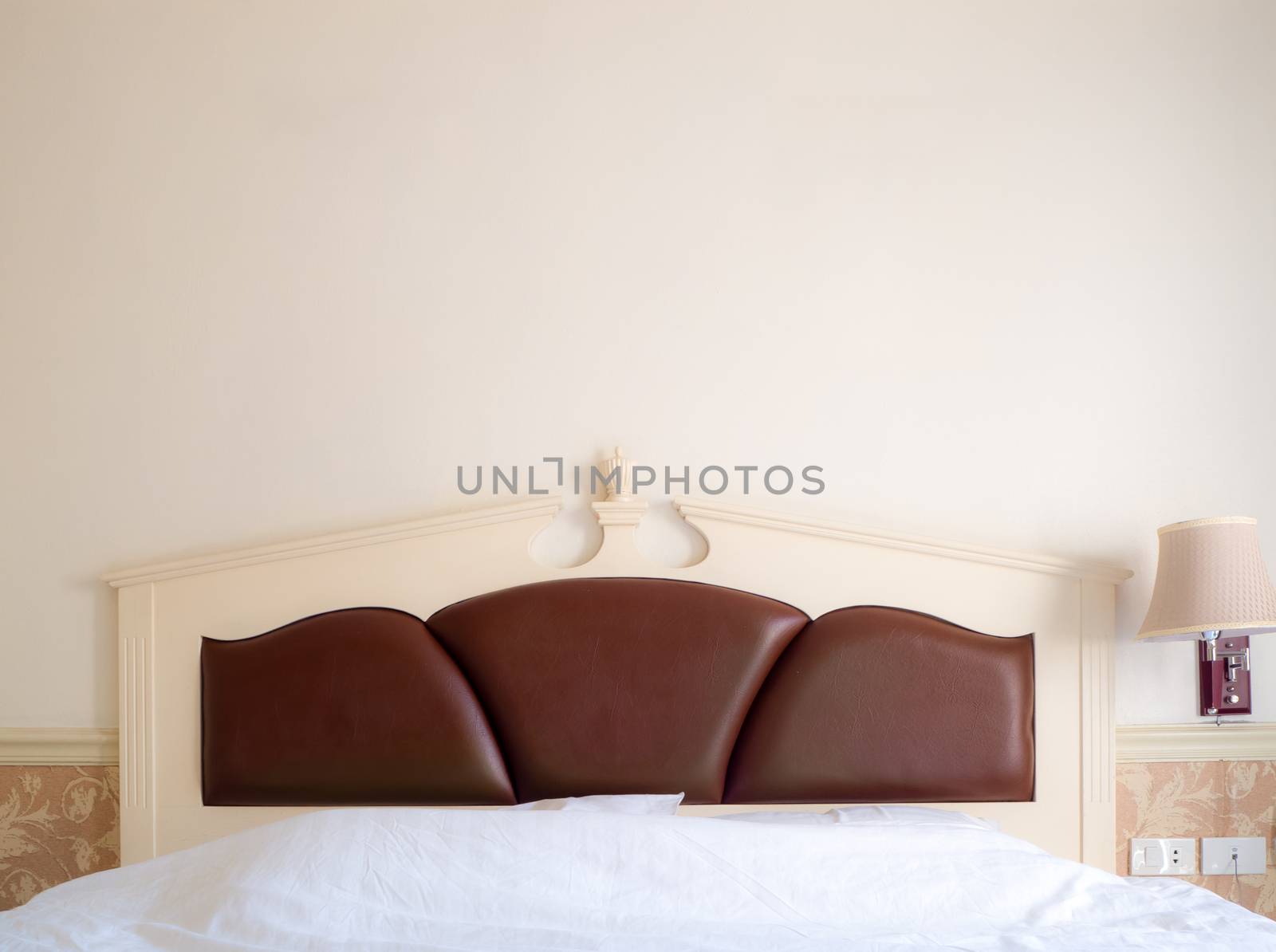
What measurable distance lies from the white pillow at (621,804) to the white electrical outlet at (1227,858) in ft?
3.72

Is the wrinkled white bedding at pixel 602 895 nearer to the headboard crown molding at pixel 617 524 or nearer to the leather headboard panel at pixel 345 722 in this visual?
the leather headboard panel at pixel 345 722

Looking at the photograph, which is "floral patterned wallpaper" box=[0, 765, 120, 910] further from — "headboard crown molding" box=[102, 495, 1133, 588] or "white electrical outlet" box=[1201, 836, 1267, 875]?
"white electrical outlet" box=[1201, 836, 1267, 875]

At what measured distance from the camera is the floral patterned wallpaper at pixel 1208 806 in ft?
6.57

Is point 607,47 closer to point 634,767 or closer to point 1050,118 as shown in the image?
point 1050,118

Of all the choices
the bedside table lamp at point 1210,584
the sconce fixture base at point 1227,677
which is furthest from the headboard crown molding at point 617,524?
the sconce fixture base at point 1227,677

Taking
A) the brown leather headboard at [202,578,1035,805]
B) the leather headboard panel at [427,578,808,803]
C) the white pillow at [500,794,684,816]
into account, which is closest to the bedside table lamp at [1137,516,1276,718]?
the brown leather headboard at [202,578,1035,805]

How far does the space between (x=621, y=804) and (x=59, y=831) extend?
118 cm

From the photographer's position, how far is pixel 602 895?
1325 millimetres

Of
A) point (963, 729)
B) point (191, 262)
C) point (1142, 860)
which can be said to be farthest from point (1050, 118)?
point (191, 262)

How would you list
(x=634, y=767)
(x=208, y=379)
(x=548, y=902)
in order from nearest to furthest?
(x=548, y=902)
(x=634, y=767)
(x=208, y=379)

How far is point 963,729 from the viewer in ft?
6.23

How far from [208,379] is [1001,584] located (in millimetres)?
1707

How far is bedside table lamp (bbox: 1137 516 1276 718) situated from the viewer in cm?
180

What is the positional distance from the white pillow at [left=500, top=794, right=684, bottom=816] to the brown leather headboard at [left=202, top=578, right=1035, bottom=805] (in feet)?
0.33
